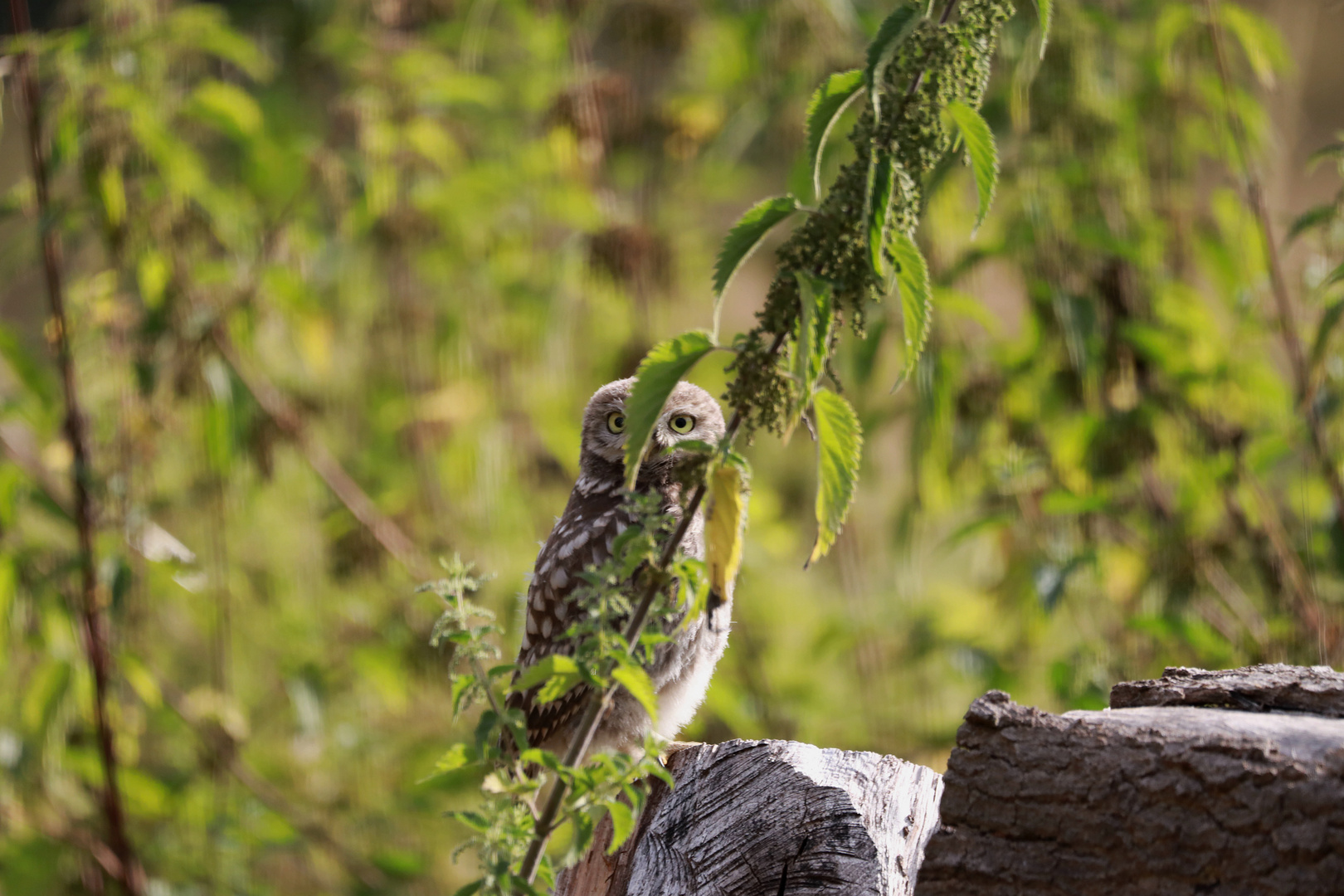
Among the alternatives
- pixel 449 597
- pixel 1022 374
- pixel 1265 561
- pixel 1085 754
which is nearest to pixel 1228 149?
pixel 1022 374

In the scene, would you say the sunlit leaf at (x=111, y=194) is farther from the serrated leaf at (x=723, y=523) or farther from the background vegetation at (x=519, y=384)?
the serrated leaf at (x=723, y=523)

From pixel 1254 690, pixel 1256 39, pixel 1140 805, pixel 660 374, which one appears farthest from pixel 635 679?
pixel 1256 39

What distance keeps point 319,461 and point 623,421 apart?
1.97 m

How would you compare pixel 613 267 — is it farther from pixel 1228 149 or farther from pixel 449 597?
pixel 449 597

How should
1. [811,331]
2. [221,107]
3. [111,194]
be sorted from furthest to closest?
1. [221,107]
2. [111,194]
3. [811,331]

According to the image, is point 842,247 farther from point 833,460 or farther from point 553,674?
point 553,674

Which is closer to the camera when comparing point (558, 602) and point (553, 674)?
point (553, 674)

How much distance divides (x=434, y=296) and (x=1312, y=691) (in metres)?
4.67

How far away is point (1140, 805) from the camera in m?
1.42

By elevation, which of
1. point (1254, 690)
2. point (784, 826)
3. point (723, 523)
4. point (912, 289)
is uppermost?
point (912, 289)

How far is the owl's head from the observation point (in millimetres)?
2975

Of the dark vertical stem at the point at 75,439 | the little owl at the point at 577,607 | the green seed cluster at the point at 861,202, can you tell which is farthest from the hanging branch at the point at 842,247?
the dark vertical stem at the point at 75,439

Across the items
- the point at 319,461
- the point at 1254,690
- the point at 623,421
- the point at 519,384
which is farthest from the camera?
the point at 519,384

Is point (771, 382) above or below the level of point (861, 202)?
below
